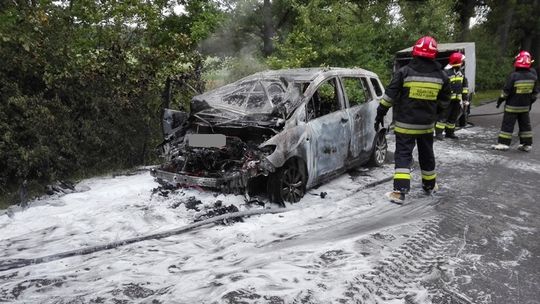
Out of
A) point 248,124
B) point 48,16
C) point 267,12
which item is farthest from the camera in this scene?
point 267,12

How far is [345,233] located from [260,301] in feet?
5.22

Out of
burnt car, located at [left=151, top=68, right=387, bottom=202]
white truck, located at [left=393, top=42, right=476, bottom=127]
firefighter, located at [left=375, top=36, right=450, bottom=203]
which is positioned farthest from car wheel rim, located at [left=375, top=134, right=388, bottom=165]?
white truck, located at [left=393, top=42, right=476, bottom=127]

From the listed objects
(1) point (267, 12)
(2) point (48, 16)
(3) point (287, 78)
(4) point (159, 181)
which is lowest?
(4) point (159, 181)

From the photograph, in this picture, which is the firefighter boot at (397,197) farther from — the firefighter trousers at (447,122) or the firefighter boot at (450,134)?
the firefighter boot at (450,134)

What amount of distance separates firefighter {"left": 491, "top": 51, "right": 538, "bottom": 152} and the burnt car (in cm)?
412

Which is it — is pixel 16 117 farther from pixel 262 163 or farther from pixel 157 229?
pixel 262 163

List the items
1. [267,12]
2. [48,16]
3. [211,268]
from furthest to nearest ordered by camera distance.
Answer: [267,12] → [48,16] → [211,268]

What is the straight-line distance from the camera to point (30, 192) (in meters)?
5.98

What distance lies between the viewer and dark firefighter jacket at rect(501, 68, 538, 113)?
28.7 feet

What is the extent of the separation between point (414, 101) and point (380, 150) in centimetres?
216

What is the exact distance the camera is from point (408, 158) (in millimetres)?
5664

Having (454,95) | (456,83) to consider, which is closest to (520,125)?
(454,95)

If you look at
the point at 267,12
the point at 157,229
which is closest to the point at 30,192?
the point at 157,229

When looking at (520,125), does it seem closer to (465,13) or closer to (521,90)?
(521,90)
